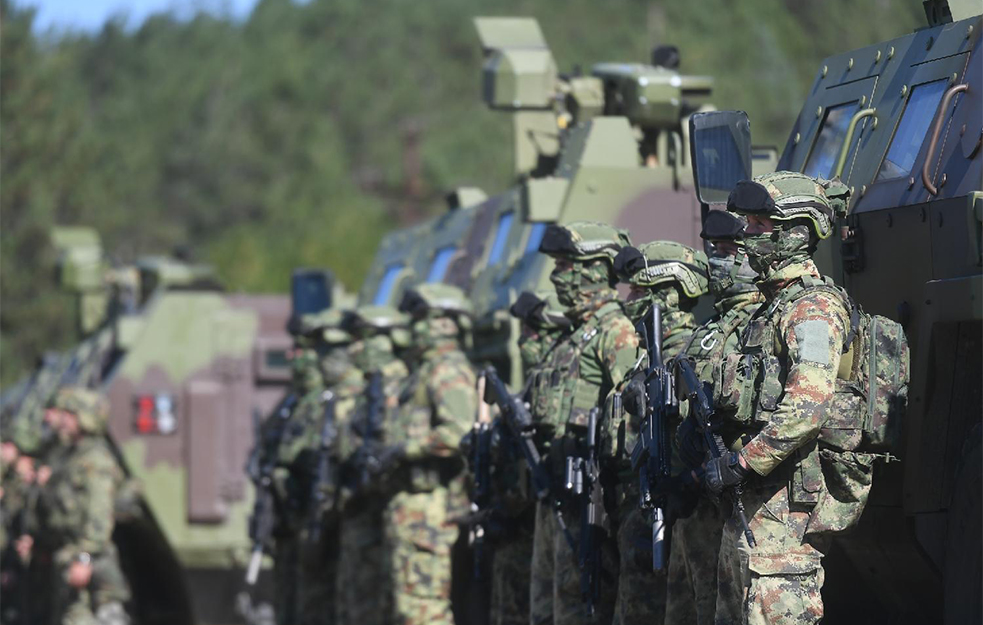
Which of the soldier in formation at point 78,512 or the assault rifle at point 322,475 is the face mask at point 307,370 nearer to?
the assault rifle at point 322,475

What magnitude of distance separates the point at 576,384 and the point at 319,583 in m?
4.82

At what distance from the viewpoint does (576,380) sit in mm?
7898

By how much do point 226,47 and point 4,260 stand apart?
19459mm

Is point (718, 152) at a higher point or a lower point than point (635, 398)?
higher

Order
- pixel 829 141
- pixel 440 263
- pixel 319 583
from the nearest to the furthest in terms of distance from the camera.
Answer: pixel 829 141
pixel 319 583
pixel 440 263

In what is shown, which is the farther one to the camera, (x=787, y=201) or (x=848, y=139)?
(x=848, y=139)

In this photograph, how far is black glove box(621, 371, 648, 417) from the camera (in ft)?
22.4

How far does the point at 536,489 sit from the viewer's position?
800cm

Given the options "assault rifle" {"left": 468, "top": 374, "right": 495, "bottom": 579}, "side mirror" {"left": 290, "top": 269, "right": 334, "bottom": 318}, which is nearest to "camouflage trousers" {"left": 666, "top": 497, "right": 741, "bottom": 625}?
"assault rifle" {"left": 468, "top": 374, "right": 495, "bottom": 579}

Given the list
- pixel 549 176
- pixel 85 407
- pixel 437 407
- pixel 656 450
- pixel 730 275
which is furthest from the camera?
pixel 85 407

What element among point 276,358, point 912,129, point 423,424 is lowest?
point 423,424

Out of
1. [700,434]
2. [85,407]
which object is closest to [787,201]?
[700,434]

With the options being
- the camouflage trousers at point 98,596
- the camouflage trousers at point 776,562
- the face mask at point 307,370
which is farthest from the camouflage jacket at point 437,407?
the camouflage trousers at point 98,596

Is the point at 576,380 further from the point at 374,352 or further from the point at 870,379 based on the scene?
the point at 374,352
